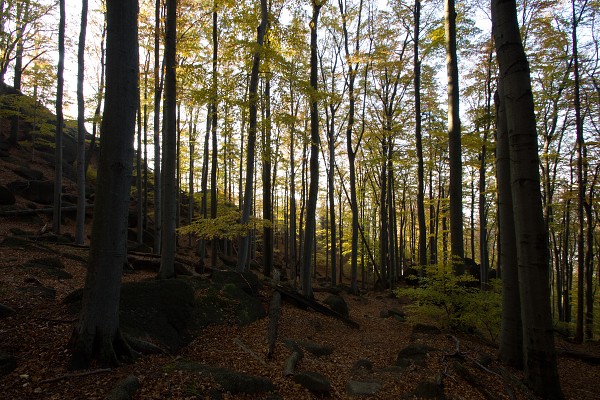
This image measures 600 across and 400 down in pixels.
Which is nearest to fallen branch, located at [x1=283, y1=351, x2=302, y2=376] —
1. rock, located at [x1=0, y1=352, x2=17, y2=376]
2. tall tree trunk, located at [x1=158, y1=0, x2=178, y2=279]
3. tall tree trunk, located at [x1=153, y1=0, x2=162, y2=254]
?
rock, located at [x1=0, y1=352, x2=17, y2=376]

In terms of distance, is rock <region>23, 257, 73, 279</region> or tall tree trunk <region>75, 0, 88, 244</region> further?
tall tree trunk <region>75, 0, 88, 244</region>

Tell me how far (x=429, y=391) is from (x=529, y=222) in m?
2.71

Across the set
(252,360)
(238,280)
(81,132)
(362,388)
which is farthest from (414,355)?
(81,132)

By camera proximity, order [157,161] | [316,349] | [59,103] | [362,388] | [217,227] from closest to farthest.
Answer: [362,388] → [316,349] → [217,227] → [59,103] → [157,161]

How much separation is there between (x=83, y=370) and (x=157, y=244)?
875cm

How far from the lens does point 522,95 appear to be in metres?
4.33

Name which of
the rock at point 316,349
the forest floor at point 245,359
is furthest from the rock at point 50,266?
the rock at point 316,349

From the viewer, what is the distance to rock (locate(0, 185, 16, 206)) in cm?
1417

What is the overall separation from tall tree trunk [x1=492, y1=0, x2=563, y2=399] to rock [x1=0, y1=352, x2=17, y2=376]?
6.13 metres

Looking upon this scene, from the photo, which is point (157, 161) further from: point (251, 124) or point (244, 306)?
point (244, 306)

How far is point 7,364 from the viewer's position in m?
3.11

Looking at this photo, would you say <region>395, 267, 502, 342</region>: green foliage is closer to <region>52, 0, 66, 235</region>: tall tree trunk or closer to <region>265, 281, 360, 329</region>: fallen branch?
<region>265, 281, 360, 329</region>: fallen branch

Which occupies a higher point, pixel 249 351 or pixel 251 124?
pixel 251 124

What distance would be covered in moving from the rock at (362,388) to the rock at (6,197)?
17398 millimetres
